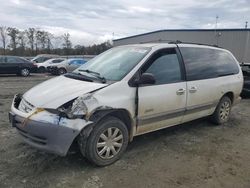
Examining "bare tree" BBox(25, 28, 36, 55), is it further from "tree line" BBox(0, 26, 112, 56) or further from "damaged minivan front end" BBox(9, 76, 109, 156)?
"damaged minivan front end" BBox(9, 76, 109, 156)

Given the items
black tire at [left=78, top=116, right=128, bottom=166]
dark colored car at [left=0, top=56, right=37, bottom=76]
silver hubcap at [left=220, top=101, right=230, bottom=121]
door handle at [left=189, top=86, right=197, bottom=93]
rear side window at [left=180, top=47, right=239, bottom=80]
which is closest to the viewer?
black tire at [left=78, top=116, right=128, bottom=166]

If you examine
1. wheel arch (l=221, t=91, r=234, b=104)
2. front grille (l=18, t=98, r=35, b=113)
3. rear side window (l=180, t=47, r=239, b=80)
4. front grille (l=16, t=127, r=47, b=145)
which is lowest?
front grille (l=16, t=127, r=47, b=145)

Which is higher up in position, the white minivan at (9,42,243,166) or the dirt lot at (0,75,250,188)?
the white minivan at (9,42,243,166)

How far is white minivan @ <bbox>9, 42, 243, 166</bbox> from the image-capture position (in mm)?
3793

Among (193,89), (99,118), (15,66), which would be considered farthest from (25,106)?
(15,66)

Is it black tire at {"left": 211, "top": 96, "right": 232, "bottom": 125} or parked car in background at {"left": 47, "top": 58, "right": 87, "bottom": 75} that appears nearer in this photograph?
black tire at {"left": 211, "top": 96, "right": 232, "bottom": 125}

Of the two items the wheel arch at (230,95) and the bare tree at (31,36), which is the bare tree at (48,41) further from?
the wheel arch at (230,95)

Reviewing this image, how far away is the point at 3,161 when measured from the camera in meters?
4.26

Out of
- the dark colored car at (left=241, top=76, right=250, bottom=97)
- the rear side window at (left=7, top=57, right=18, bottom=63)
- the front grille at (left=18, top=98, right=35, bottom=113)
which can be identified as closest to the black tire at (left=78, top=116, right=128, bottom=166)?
the front grille at (left=18, top=98, right=35, bottom=113)

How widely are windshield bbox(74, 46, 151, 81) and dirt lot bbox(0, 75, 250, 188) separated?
131cm

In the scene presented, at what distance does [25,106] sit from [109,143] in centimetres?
132

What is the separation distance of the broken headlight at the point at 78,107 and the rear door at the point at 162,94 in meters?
0.89

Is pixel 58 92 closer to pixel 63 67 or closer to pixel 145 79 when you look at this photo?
pixel 145 79

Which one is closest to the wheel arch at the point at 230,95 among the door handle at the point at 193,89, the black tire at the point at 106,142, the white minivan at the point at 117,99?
the white minivan at the point at 117,99
